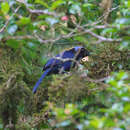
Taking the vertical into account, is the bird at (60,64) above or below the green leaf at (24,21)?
below

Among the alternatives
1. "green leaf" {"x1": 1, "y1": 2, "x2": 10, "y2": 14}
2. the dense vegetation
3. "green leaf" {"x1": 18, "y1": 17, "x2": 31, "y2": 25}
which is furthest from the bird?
"green leaf" {"x1": 1, "y1": 2, "x2": 10, "y2": 14}

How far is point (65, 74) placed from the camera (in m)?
3.56

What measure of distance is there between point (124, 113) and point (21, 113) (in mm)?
2447

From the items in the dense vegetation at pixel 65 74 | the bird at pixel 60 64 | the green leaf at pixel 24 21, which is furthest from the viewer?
the bird at pixel 60 64

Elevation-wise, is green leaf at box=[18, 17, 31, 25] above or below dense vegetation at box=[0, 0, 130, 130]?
above

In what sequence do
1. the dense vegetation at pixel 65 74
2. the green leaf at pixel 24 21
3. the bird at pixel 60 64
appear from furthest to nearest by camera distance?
the bird at pixel 60 64 < the green leaf at pixel 24 21 < the dense vegetation at pixel 65 74

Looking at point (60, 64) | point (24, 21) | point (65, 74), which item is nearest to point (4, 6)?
point (24, 21)

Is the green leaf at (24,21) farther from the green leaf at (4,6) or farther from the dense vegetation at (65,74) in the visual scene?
the green leaf at (4,6)

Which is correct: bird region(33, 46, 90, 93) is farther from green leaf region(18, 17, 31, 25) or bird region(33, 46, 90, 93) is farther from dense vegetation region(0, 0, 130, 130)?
green leaf region(18, 17, 31, 25)

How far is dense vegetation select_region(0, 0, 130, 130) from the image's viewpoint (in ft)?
7.52

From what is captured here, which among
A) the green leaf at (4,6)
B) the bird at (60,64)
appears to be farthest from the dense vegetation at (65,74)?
the bird at (60,64)

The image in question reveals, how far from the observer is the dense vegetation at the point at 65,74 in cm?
229

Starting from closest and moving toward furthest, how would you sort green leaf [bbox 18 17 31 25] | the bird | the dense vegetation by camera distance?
the dense vegetation
green leaf [bbox 18 17 31 25]
the bird

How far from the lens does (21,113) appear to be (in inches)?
170
